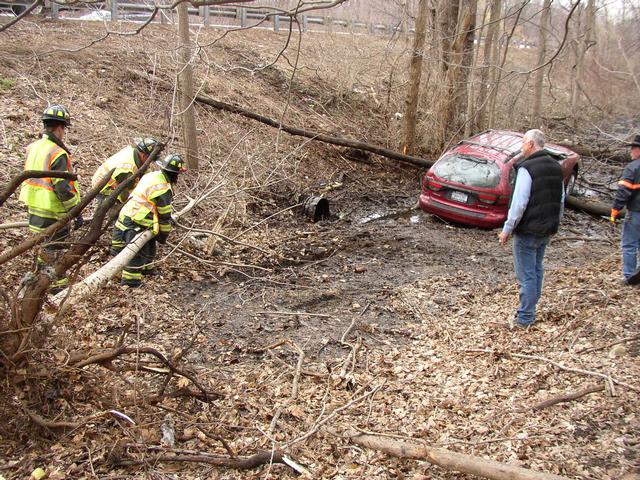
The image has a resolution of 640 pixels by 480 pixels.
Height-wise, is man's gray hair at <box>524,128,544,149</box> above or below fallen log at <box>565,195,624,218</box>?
above

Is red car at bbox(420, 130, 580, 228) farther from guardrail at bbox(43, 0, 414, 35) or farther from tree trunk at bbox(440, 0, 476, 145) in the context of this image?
guardrail at bbox(43, 0, 414, 35)

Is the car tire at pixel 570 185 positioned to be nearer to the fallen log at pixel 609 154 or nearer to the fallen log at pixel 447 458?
the fallen log at pixel 609 154

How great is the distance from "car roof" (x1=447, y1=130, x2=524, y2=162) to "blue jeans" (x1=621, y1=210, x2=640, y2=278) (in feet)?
11.8

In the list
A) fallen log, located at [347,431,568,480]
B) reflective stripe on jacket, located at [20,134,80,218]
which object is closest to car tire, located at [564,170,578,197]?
fallen log, located at [347,431,568,480]

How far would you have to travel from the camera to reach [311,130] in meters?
15.1

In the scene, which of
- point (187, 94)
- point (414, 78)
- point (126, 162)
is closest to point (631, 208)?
point (126, 162)

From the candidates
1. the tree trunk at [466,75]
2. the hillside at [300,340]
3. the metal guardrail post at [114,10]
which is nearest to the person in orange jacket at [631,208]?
the hillside at [300,340]

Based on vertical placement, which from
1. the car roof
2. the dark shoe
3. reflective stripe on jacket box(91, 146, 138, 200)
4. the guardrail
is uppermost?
the guardrail

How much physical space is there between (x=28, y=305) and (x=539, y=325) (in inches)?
192

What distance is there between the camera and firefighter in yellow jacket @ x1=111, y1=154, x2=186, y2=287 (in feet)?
22.9

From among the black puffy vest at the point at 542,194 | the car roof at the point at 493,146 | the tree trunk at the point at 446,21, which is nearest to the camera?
the black puffy vest at the point at 542,194

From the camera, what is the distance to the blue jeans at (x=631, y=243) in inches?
268

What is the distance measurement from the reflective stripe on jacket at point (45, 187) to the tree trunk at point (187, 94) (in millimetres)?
3399

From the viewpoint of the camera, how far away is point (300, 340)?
19.6 feet
